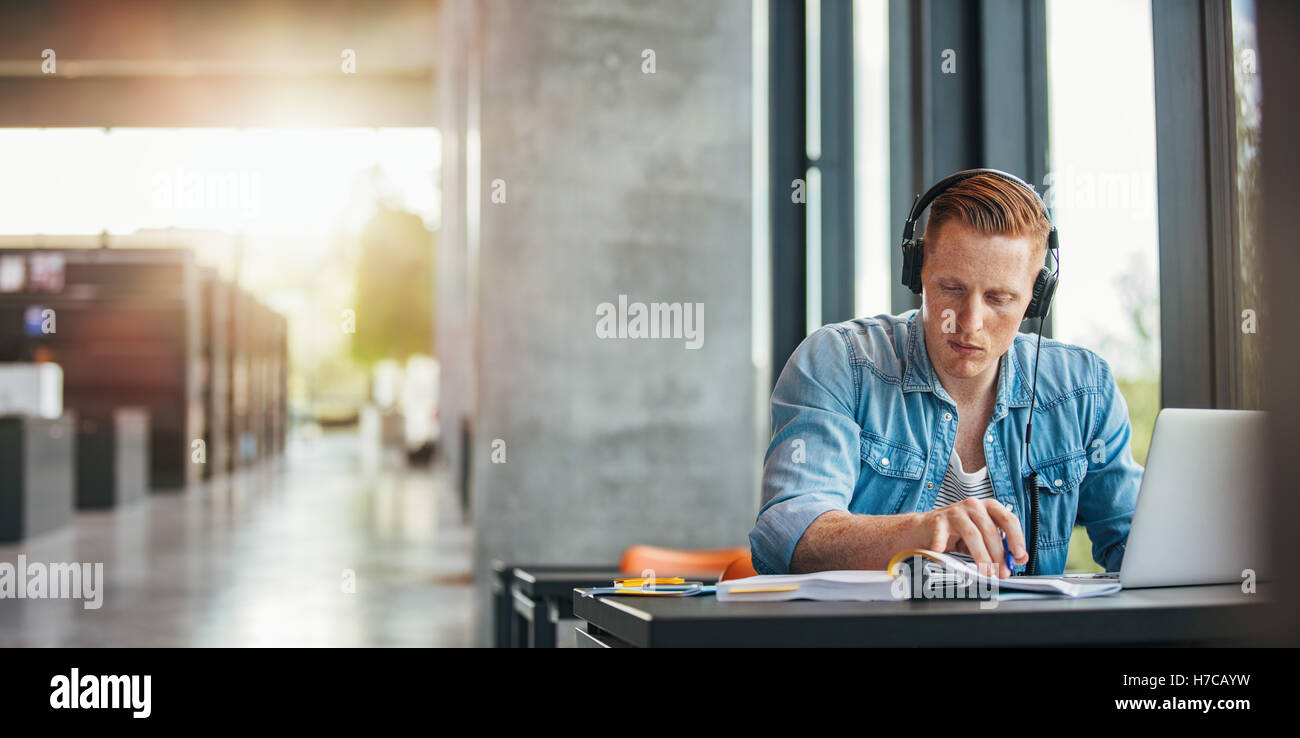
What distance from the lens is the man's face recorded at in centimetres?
162

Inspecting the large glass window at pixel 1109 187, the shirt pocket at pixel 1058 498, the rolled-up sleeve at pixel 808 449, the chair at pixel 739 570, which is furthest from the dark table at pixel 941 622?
the large glass window at pixel 1109 187

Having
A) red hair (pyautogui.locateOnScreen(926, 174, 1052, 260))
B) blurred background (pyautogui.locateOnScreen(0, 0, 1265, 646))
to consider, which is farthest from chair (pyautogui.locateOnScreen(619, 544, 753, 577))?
red hair (pyautogui.locateOnScreen(926, 174, 1052, 260))

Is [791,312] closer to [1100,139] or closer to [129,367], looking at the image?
[1100,139]

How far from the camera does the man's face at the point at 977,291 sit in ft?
5.30

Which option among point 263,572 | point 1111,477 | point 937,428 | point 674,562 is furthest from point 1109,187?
point 263,572

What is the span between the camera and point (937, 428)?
5.53 feet

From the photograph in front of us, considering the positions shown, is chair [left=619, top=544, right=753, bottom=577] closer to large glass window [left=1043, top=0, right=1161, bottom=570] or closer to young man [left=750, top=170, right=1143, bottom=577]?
large glass window [left=1043, top=0, right=1161, bottom=570]

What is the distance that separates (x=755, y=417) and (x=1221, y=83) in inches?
120

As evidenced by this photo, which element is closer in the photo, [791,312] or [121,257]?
[791,312]

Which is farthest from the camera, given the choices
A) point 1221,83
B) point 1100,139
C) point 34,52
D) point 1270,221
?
point 34,52

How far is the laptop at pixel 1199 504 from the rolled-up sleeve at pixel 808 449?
0.39 m

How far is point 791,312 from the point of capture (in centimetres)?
402
